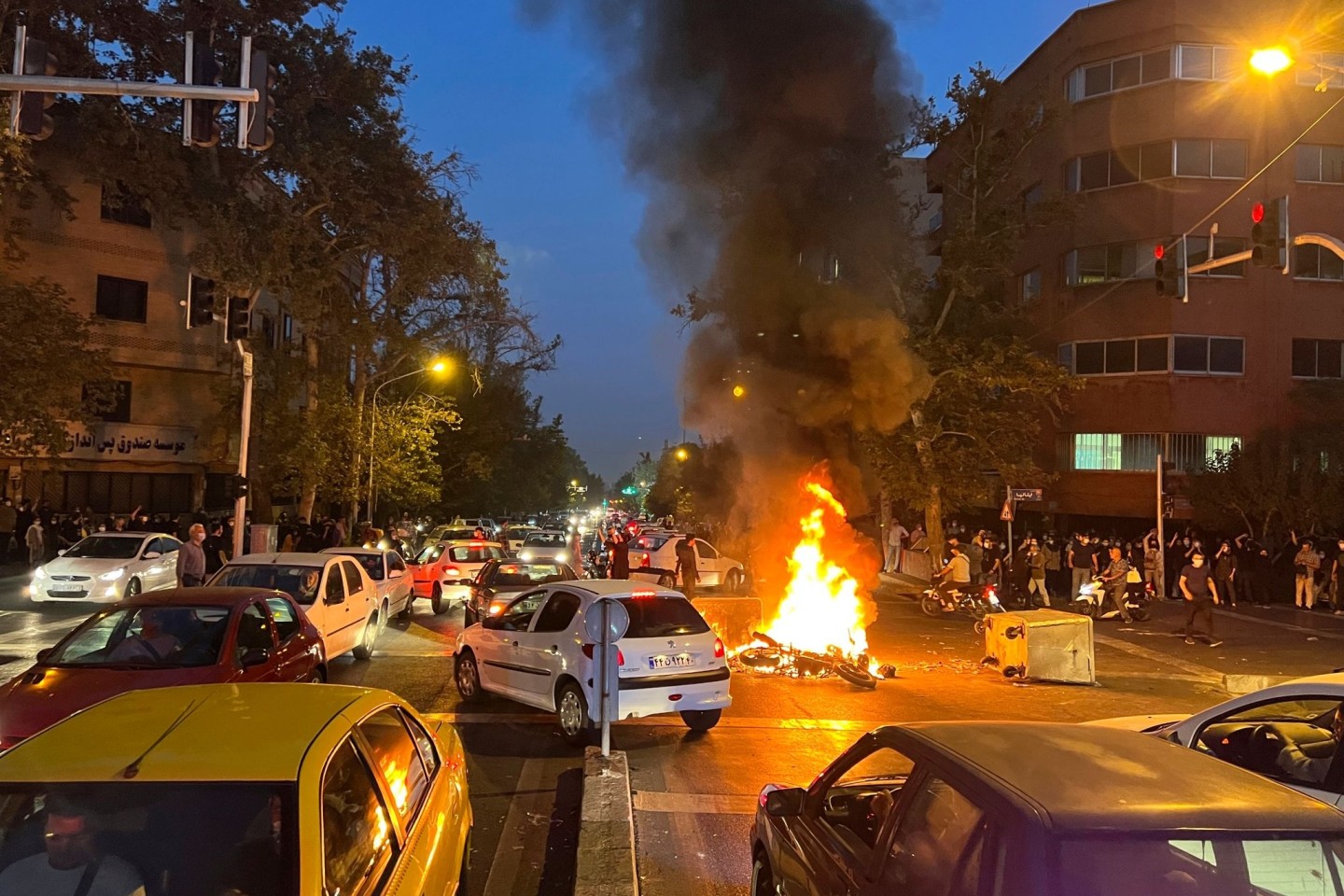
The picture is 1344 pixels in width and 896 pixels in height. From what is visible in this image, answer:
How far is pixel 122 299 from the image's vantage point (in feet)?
102

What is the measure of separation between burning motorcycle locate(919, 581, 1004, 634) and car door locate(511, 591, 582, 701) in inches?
450

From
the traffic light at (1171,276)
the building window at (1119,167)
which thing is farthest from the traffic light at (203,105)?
the building window at (1119,167)

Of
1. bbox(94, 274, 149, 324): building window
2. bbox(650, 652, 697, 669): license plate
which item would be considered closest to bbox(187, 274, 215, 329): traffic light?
bbox(650, 652, 697, 669): license plate

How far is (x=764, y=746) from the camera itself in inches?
327

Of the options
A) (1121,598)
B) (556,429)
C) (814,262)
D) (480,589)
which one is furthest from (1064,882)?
(556,429)

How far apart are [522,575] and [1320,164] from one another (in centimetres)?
2809

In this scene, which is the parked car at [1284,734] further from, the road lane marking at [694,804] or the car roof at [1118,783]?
the road lane marking at [694,804]

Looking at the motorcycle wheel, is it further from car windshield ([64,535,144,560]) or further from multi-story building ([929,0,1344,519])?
multi-story building ([929,0,1344,519])

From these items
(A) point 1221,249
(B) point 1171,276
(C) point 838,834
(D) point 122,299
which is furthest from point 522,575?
(A) point 1221,249

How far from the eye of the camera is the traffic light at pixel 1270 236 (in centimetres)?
1127

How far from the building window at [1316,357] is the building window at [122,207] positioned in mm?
36043

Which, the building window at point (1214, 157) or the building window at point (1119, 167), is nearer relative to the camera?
the building window at point (1214, 157)

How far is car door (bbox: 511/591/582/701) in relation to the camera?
843 centimetres

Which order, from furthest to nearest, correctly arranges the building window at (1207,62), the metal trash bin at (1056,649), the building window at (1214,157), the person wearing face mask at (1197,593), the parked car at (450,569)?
1. the building window at (1214,157)
2. the building window at (1207,62)
3. the parked car at (450,569)
4. the person wearing face mask at (1197,593)
5. the metal trash bin at (1056,649)
